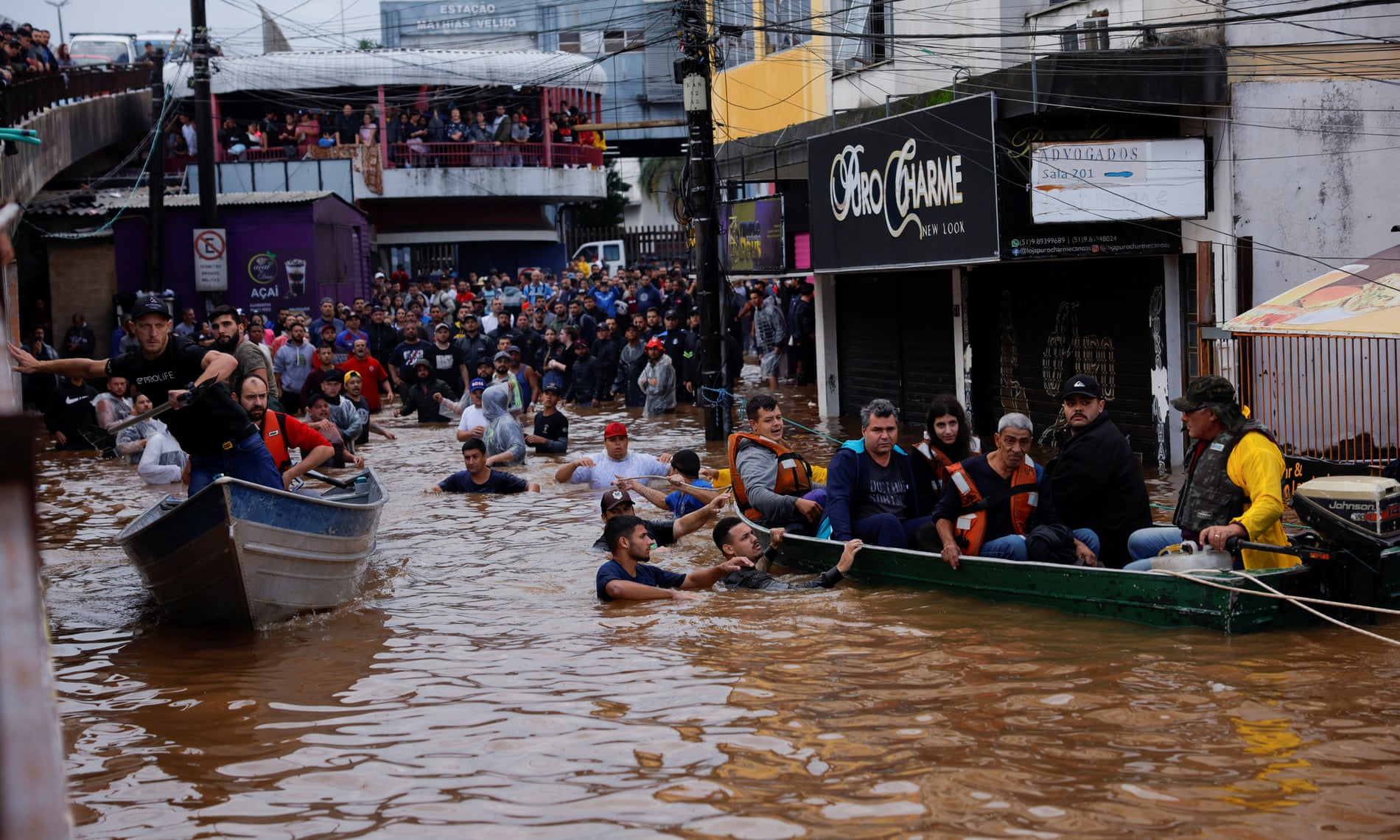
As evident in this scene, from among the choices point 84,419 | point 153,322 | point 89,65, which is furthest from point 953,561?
point 89,65

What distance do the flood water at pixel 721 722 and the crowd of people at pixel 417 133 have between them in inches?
1602

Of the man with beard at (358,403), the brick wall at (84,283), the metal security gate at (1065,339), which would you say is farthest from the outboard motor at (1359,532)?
the brick wall at (84,283)

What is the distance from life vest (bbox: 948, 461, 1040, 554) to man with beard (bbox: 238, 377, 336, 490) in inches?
194

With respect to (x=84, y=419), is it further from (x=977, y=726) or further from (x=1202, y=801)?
(x=1202, y=801)

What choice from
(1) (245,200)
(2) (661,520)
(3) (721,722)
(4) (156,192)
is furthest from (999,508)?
(1) (245,200)

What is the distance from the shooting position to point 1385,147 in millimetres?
13625

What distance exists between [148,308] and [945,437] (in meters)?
5.66

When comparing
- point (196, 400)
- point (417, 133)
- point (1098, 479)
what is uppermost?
point (417, 133)

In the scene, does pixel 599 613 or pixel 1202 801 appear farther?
pixel 599 613

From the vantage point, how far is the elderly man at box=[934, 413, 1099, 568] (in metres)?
9.39

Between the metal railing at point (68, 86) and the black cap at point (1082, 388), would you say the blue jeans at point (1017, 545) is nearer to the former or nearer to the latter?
the black cap at point (1082, 388)

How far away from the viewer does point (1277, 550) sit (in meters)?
8.10

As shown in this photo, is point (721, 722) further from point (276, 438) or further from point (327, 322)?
point (327, 322)

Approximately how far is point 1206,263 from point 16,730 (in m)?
13.9
